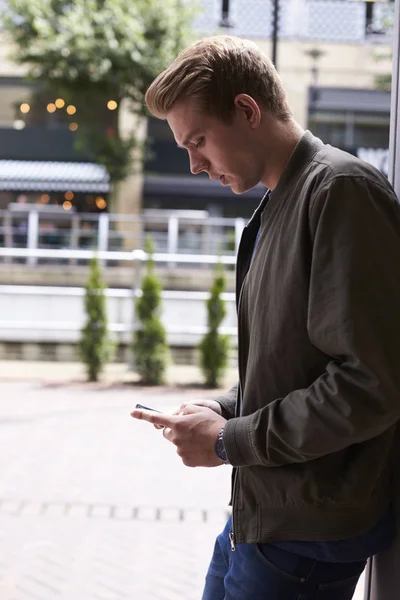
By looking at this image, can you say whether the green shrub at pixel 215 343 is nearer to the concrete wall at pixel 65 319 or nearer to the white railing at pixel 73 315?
the white railing at pixel 73 315

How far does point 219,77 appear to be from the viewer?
99 centimetres

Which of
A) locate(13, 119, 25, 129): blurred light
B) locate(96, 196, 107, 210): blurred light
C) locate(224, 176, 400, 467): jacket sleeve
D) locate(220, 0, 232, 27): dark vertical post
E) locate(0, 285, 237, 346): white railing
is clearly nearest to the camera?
locate(224, 176, 400, 467): jacket sleeve

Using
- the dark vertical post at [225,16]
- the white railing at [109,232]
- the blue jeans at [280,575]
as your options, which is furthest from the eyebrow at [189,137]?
the dark vertical post at [225,16]

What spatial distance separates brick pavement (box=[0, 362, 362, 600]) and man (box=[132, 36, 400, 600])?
5.73 ft

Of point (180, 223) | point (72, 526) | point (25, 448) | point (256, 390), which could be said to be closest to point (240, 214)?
point (180, 223)

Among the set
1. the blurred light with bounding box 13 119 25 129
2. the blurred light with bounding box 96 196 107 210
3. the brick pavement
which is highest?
the blurred light with bounding box 13 119 25 129

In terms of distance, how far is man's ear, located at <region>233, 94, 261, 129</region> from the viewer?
997 millimetres

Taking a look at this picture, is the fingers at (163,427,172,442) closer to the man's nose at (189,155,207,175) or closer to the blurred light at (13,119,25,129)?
the man's nose at (189,155,207,175)

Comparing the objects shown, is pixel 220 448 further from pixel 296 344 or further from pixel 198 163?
pixel 198 163

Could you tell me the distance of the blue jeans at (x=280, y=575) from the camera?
1.00 metres

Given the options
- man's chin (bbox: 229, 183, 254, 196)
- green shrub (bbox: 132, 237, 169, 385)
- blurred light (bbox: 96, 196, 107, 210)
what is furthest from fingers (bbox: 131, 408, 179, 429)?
blurred light (bbox: 96, 196, 107, 210)

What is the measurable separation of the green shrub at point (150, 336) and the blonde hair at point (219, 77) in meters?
6.32

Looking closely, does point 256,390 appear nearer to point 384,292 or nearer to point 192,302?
point 384,292

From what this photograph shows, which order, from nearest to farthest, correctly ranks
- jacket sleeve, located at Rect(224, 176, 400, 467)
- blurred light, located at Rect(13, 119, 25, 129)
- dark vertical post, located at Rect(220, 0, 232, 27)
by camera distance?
jacket sleeve, located at Rect(224, 176, 400, 467) → dark vertical post, located at Rect(220, 0, 232, 27) → blurred light, located at Rect(13, 119, 25, 129)
